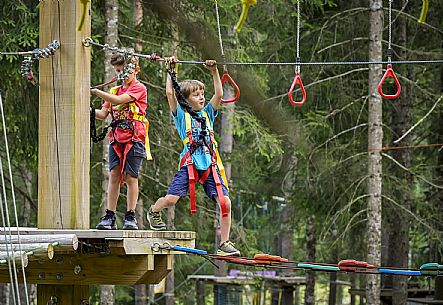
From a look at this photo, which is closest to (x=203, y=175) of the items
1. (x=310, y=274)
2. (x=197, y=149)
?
(x=197, y=149)

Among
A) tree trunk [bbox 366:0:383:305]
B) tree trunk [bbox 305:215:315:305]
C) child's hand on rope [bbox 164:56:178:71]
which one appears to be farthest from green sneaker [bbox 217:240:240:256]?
tree trunk [bbox 305:215:315:305]

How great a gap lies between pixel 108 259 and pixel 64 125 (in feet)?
2.87

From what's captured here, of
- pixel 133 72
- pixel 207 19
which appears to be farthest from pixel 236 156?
pixel 133 72

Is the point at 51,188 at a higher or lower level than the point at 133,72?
lower

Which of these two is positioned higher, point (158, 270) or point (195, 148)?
point (195, 148)

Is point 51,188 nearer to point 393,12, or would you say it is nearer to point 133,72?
point 133,72

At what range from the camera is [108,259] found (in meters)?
5.77

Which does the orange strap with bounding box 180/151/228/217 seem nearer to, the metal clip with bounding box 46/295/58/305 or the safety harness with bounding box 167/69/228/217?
the safety harness with bounding box 167/69/228/217

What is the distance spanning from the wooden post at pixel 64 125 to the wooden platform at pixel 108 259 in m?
0.20

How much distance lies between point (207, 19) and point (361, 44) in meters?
2.67

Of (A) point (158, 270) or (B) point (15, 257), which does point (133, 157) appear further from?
(B) point (15, 257)

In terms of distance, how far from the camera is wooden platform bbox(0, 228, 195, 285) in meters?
5.47

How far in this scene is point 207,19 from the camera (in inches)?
492

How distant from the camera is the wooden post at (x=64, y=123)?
5.66 meters
